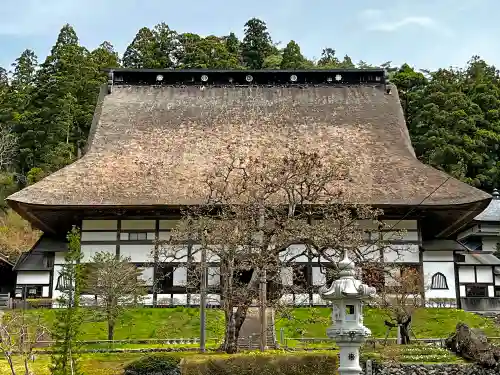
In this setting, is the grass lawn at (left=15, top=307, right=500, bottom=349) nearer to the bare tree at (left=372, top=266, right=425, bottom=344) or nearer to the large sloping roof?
the bare tree at (left=372, top=266, right=425, bottom=344)

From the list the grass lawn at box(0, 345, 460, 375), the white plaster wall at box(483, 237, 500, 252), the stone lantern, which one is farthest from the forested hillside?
the stone lantern

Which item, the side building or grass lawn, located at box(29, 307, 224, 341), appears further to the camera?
the side building

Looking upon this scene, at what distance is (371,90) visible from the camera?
35906mm

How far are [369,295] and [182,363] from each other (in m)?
5.42

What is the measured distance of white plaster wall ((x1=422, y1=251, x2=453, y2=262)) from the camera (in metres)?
28.4

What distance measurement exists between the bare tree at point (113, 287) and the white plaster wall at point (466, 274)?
1535cm

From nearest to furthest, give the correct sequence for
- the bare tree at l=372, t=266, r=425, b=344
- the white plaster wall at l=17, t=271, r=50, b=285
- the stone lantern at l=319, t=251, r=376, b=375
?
the stone lantern at l=319, t=251, r=376, b=375 < the bare tree at l=372, t=266, r=425, b=344 < the white plaster wall at l=17, t=271, r=50, b=285

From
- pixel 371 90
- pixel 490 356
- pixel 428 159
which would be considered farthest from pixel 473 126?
pixel 490 356

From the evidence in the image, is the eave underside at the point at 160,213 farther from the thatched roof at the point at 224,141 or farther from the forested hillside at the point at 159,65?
the forested hillside at the point at 159,65

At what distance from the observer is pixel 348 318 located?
1045 cm

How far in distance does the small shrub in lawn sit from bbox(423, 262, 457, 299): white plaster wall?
15.3 metres

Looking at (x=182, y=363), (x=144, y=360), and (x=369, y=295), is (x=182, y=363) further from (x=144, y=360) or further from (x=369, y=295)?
(x=369, y=295)

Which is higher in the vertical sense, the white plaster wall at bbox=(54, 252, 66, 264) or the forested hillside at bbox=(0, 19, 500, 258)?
the forested hillside at bbox=(0, 19, 500, 258)

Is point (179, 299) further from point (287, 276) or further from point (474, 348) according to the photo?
point (474, 348)
